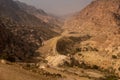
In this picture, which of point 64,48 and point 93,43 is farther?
point 93,43

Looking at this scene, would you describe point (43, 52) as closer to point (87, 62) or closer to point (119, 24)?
point (87, 62)

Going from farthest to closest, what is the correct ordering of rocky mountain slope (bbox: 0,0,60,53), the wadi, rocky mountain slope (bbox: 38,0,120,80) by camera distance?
rocky mountain slope (bbox: 0,0,60,53) < rocky mountain slope (bbox: 38,0,120,80) < the wadi

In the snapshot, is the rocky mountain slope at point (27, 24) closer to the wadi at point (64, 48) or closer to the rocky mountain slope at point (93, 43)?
the wadi at point (64, 48)

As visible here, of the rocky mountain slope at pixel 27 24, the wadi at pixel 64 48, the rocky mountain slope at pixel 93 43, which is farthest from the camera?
the rocky mountain slope at pixel 27 24

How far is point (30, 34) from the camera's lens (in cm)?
12456

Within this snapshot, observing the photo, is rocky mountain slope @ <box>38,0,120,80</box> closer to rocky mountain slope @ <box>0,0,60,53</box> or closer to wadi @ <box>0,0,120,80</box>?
wadi @ <box>0,0,120,80</box>

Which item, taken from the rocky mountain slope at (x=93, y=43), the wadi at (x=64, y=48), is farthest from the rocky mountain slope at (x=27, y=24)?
the rocky mountain slope at (x=93, y=43)

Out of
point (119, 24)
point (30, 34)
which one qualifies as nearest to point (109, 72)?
point (30, 34)

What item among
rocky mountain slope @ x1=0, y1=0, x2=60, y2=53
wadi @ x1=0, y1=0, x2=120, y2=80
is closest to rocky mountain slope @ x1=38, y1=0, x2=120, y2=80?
wadi @ x1=0, y1=0, x2=120, y2=80

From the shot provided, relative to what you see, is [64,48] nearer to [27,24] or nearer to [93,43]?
[93,43]

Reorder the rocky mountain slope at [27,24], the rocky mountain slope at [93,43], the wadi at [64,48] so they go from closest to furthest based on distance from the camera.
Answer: the wadi at [64,48]
the rocky mountain slope at [93,43]
the rocky mountain slope at [27,24]

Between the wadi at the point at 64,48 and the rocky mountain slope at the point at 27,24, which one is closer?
the wadi at the point at 64,48

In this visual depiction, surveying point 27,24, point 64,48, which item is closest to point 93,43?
point 64,48

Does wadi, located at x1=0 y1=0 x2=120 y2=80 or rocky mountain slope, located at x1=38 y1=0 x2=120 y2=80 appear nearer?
wadi, located at x1=0 y1=0 x2=120 y2=80
